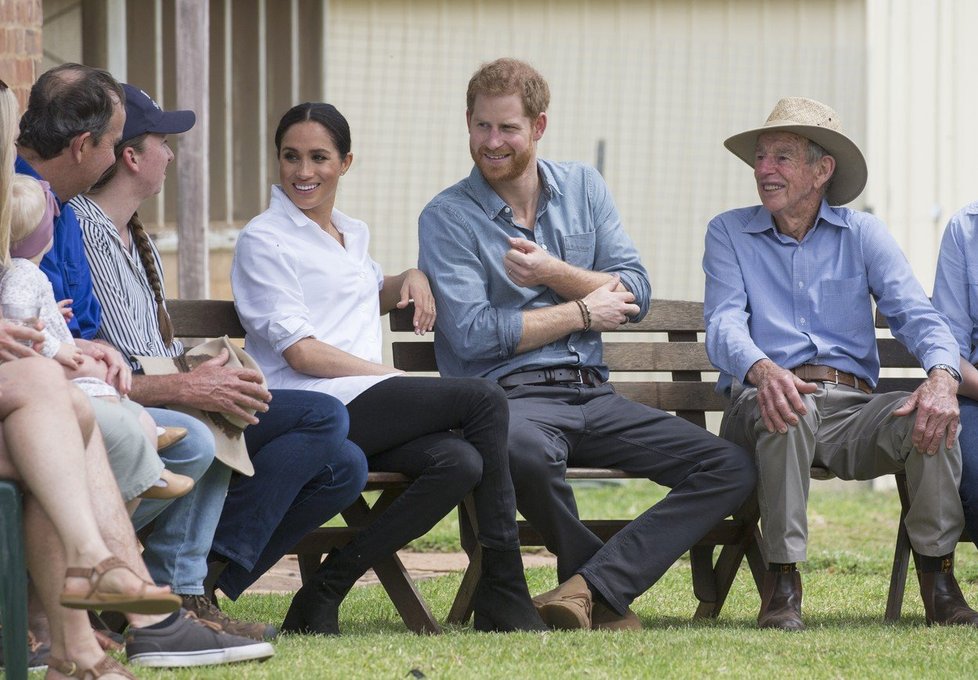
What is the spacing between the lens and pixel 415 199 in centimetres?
942

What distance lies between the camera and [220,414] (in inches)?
169

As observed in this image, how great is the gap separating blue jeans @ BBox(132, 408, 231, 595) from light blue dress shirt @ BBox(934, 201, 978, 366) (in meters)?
2.66

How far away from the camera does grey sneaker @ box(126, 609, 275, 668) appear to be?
377 cm

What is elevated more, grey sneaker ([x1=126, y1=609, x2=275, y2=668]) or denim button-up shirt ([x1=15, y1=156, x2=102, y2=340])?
denim button-up shirt ([x1=15, y1=156, x2=102, y2=340])

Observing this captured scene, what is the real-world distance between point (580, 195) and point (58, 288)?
202cm

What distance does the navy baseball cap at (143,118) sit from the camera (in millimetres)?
4656

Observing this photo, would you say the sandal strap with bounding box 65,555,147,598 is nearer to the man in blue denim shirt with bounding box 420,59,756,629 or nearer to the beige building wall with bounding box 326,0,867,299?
the man in blue denim shirt with bounding box 420,59,756,629

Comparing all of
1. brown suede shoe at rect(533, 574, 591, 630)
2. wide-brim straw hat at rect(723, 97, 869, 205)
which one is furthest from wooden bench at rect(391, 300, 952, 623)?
wide-brim straw hat at rect(723, 97, 869, 205)

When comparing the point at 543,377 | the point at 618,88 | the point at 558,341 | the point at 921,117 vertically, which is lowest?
the point at 543,377

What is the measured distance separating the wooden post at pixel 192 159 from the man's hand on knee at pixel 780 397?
3.30m

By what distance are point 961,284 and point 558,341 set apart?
4.71ft

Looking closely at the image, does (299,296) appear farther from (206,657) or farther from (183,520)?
(206,657)

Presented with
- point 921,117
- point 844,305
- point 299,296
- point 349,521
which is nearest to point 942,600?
point 844,305

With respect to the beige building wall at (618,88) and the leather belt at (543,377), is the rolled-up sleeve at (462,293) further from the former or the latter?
the beige building wall at (618,88)
